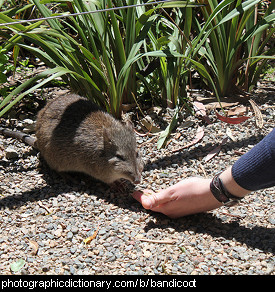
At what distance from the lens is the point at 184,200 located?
3572 millimetres

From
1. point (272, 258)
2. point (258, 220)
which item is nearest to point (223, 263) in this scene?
point (272, 258)

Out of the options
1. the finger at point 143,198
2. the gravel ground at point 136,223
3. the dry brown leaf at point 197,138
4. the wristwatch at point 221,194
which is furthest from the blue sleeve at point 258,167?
the dry brown leaf at point 197,138

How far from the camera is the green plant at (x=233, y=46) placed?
4789mm

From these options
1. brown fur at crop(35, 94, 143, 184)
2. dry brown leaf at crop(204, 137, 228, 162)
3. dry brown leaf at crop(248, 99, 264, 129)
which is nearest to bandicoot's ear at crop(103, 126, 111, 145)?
brown fur at crop(35, 94, 143, 184)

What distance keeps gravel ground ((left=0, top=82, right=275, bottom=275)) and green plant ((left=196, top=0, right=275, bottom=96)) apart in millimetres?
609

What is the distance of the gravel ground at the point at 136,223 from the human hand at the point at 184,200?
0.47ft

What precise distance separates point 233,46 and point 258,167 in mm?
2320

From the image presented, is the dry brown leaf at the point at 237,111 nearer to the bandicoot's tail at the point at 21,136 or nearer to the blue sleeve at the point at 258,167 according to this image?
the blue sleeve at the point at 258,167

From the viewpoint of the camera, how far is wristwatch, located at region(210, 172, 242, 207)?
132 inches

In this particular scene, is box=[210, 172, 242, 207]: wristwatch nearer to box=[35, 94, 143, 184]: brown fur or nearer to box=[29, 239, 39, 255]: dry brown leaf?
box=[35, 94, 143, 184]: brown fur

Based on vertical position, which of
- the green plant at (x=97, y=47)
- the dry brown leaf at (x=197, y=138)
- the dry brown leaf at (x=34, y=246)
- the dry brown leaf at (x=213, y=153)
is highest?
the green plant at (x=97, y=47)

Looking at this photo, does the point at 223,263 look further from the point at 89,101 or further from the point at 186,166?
the point at 89,101

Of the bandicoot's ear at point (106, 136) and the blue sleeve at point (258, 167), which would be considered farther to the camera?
the bandicoot's ear at point (106, 136)

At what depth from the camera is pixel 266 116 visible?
4926 mm
